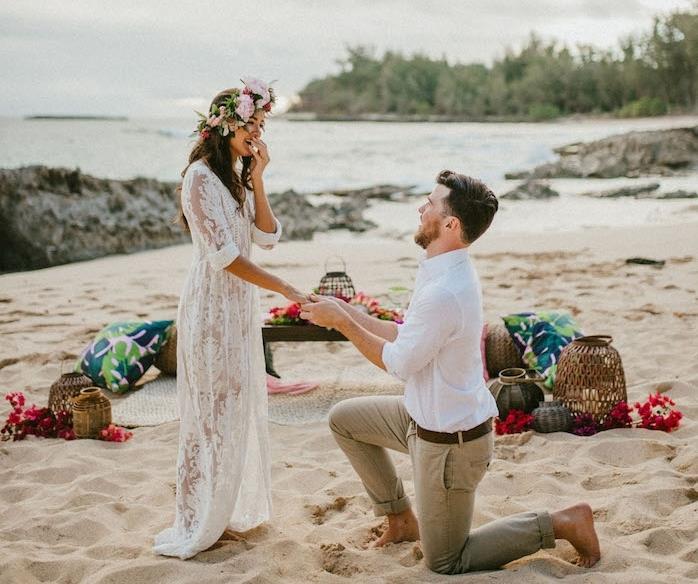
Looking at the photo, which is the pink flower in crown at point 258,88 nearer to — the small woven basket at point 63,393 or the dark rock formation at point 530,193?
the small woven basket at point 63,393

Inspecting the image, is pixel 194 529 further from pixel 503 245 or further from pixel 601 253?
pixel 503 245

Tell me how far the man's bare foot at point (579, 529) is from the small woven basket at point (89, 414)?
10.0 feet

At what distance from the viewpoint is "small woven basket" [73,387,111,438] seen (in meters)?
5.33

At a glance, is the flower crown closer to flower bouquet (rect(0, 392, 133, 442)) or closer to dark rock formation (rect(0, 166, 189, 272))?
flower bouquet (rect(0, 392, 133, 442))

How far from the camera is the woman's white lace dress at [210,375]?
3688mm

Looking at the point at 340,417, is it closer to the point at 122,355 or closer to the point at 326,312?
the point at 326,312

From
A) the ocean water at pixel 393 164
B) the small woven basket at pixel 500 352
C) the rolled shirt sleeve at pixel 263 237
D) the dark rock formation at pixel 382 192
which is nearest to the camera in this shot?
the rolled shirt sleeve at pixel 263 237

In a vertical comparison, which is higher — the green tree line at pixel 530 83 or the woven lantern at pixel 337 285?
the green tree line at pixel 530 83

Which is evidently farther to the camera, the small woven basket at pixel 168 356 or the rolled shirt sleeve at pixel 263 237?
the small woven basket at pixel 168 356

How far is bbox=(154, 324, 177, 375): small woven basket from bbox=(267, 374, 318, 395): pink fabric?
806 millimetres

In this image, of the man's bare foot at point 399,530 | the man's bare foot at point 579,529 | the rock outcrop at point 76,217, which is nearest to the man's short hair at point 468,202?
the man's bare foot at point 579,529

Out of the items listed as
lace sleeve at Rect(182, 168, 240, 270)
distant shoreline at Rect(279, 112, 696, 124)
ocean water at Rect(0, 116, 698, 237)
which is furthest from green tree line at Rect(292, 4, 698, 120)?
lace sleeve at Rect(182, 168, 240, 270)

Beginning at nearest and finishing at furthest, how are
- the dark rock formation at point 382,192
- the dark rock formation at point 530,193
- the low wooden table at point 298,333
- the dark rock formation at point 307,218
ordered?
the low wooden table at point 298,333 → the dark rock formation at point 307,218 → the dark rock formation at point 530,193 → the dark rock formation at point 382,192

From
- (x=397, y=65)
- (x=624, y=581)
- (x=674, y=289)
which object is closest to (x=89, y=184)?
(x=674, y=289)
